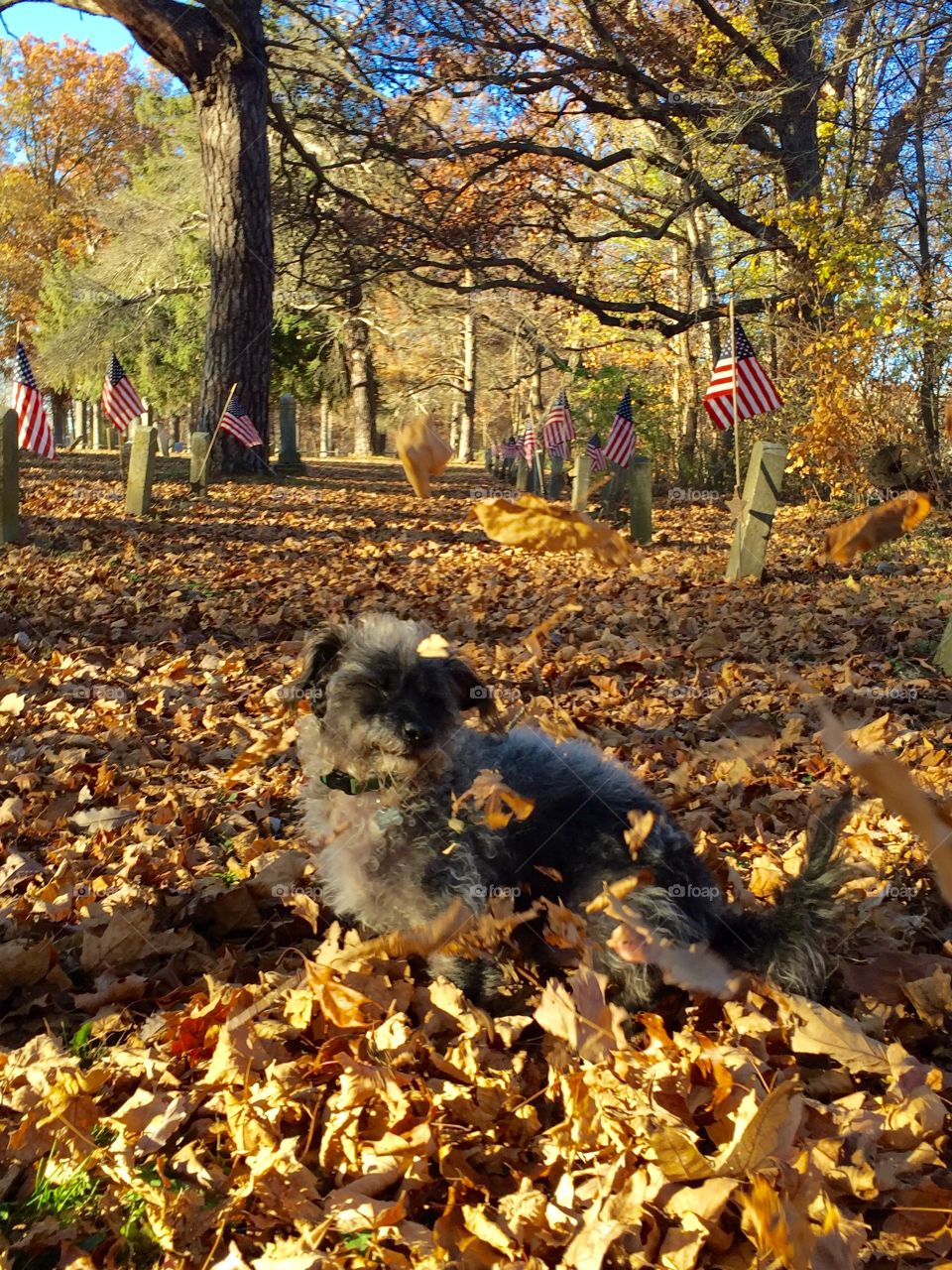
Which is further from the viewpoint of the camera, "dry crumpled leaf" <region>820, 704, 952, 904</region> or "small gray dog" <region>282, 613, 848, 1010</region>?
"small gray dog" <region>282, 613, 848, 1010</region>

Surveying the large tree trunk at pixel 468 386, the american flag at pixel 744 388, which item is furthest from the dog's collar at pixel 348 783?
the large tree trunk at pixel 468 386

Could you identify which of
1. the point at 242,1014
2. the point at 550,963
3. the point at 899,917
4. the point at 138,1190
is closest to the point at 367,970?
the point at 242,1014

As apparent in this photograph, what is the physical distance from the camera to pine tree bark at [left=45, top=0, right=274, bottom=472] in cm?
1625

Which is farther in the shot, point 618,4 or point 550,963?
point 618,4

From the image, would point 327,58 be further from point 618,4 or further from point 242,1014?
point 242,1014

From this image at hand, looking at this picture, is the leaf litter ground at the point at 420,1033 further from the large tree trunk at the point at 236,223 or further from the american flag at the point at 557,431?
the large tree trunk at the point at 236,223

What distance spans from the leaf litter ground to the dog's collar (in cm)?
72

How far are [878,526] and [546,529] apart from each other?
112cm

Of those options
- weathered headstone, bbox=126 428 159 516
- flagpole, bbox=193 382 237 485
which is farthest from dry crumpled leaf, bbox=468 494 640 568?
flagpole, bbox=193 382 237 485

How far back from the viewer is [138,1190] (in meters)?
2.87

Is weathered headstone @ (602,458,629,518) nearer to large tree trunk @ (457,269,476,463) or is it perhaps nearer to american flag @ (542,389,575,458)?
american flag @ (542,389,575,458)

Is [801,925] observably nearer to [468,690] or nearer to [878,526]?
[878,526]

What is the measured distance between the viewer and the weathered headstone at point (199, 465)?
15977mm

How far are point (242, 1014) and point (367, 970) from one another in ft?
1.67
